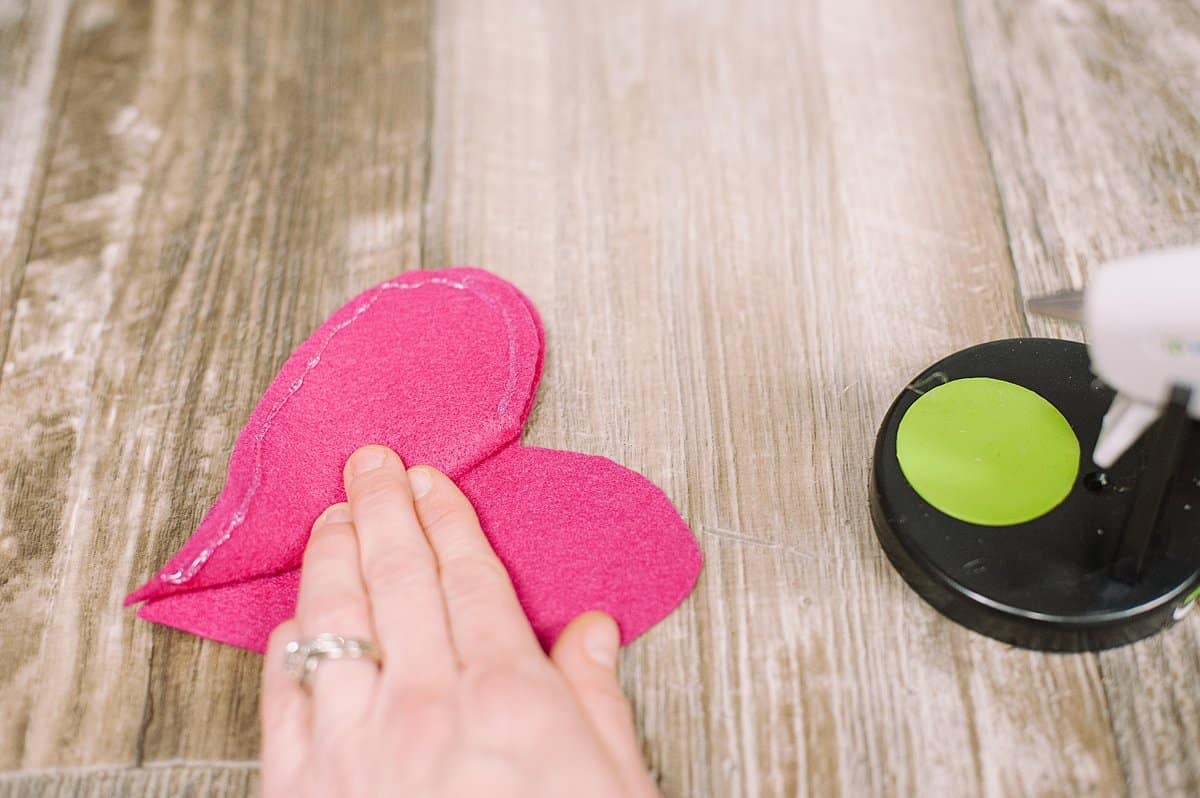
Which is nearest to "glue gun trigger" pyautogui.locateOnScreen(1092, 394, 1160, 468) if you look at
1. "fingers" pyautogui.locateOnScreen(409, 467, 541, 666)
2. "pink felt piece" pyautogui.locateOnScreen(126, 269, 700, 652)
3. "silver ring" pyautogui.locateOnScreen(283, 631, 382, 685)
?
"pink felt piece" pyautogui.locateOnScreen(126, 269, 700, 652)

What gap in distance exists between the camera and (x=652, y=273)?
0.97m

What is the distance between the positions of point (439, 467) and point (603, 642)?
21cm

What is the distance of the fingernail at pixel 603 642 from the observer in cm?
Answer: 71

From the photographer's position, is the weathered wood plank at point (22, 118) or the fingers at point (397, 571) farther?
the weathered wood plank at point (22, 118)

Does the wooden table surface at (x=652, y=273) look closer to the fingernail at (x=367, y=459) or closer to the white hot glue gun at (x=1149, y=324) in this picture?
the fingernail at (x=367, y=459)

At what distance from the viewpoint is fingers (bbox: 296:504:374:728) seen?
66 cm

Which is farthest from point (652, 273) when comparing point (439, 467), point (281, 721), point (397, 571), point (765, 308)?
point (281, 721)

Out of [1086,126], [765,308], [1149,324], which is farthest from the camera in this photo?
[1086,126]

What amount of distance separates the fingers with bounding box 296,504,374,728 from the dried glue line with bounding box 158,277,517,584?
2.5 inches

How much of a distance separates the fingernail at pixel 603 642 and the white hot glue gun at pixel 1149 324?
0.38 m

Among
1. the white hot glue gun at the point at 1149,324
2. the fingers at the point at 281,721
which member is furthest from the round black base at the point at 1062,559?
the fingers at the point at 281,721

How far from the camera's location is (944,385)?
0.80 meters

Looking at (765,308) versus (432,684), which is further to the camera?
(765,308)

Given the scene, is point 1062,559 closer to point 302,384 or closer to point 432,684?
point 432,684
